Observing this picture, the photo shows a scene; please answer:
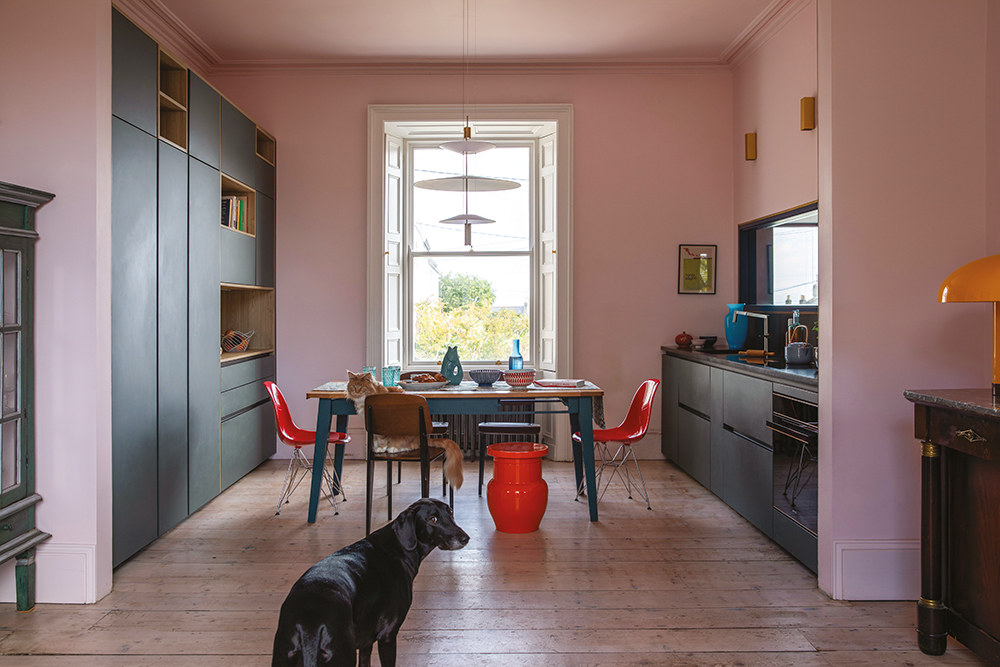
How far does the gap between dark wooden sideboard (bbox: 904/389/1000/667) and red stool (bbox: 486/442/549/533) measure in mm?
2002

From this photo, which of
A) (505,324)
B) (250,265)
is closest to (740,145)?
(505,324)

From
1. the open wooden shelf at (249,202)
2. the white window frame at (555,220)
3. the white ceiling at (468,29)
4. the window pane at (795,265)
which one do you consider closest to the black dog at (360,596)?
the window pane at (795,265)

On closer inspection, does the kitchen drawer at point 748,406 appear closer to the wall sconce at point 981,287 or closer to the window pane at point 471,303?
the wall sconce at point 981,287

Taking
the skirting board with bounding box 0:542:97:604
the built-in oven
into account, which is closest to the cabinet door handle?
the built-in oven

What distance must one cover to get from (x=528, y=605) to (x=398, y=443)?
1.34 meters

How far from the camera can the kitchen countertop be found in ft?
11.4

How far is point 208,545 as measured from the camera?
12.9 ft

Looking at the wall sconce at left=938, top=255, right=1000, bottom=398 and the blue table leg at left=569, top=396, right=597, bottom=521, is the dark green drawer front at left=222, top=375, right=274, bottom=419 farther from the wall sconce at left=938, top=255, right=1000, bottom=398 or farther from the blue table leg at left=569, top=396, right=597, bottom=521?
the wall sconce at left=938, top=255, right=1000, bottom=398

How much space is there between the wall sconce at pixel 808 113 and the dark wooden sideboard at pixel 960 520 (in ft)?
8.60

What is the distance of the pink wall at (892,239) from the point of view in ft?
10.2

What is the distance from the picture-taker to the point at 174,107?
4.30 m

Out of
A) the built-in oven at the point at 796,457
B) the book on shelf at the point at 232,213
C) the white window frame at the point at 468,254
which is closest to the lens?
the built-in oven at the point at 796,457

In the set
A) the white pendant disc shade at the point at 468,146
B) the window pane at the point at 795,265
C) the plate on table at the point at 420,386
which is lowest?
the plate on table at the point at 420,386

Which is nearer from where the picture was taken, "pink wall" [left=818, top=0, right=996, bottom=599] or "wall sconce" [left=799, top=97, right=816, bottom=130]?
"pink wall" [left=818, top=0, right=996, bottom=599]
